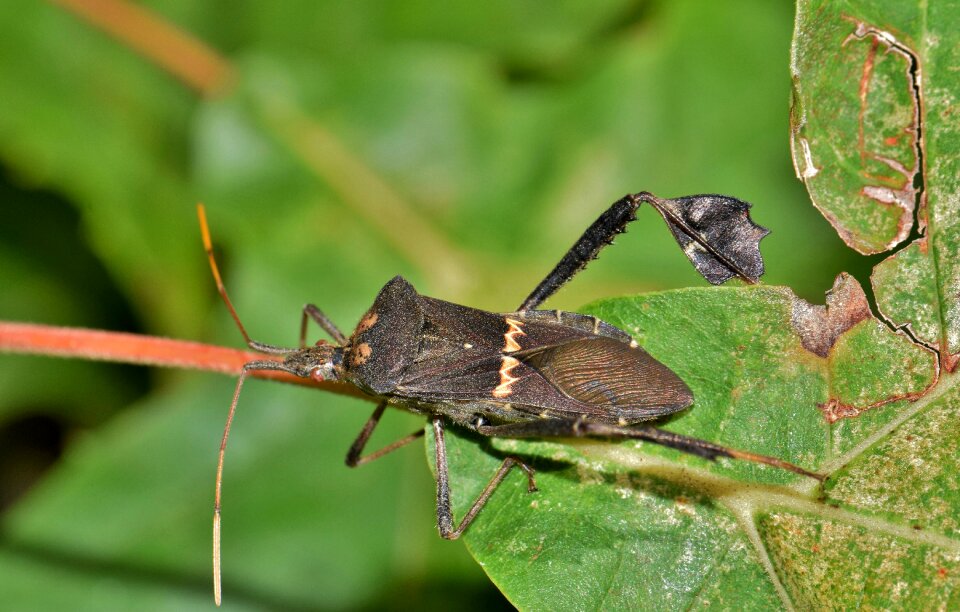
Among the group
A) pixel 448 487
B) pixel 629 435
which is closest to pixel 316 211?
pixel 448 487

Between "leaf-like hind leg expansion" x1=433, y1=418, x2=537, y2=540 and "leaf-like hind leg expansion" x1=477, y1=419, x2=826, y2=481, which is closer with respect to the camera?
"leaf-like hind leg expansion" x1=477, y1=419, x2=826, y2=481

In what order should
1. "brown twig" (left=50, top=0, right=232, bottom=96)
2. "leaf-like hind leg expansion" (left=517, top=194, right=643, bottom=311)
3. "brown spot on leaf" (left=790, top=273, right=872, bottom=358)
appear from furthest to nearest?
"brown twig" (left=50, top=0, right=232, bottom=96) → "leaf-like hind leg expansion" (left=517, top=194, right=643, bottom=311) → "brown spot on leaf" (left=790, top=273, right=872, bottom=358)

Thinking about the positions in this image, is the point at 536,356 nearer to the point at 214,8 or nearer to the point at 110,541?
the point at 110,541

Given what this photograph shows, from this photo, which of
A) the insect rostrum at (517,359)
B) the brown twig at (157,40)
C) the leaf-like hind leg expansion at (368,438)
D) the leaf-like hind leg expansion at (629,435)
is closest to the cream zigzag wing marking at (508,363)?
the insect rostrum at (517,359)

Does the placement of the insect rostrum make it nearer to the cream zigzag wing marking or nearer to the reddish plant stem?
the cream zigzag wing marking

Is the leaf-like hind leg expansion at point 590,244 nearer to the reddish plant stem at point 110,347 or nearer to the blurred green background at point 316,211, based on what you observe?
the blurred green background at point 316,211

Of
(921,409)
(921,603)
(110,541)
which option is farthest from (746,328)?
(110,541)

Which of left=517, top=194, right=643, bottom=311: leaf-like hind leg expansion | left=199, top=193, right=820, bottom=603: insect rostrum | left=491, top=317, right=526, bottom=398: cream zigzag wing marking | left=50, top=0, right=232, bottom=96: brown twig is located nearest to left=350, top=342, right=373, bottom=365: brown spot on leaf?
left=199, top=193, right=820, bottom=603: insect rostrum
